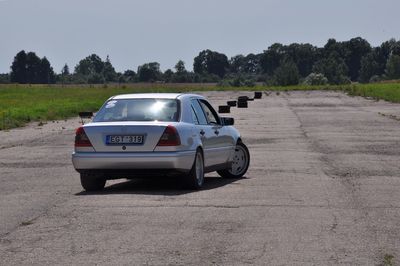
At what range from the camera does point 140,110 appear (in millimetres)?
13617

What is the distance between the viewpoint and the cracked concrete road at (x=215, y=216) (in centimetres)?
839

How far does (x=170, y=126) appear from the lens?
43.0 ft

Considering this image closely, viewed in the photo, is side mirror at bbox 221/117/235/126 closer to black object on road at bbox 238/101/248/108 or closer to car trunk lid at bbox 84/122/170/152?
car trunk lid at bbox 84/122/170/152

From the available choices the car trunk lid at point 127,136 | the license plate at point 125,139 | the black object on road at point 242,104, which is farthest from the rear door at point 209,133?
the black object on road at point 242,104

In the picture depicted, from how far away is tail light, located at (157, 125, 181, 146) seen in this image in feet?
42.6

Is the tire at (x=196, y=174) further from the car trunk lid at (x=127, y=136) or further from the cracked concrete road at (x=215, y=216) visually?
the car trunk lid at (x=127, y=136)

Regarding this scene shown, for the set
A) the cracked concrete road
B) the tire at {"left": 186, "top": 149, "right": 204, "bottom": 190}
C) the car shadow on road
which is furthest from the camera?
the tire at {"left": 186, "top": 149, "right": 204, "bottom": 190}

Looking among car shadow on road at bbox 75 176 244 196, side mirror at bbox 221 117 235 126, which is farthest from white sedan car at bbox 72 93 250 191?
side mirror at bbox 221 117 235 126

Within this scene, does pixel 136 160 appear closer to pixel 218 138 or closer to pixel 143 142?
pixel 143 142

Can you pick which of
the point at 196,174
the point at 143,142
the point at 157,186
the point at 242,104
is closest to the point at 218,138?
the point at 157,186

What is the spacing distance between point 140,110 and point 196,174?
1.20 metres

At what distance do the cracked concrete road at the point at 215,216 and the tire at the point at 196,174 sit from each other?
0.18m

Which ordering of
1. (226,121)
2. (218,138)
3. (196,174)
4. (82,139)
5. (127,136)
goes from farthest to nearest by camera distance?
(226,121) → (218,138) → (196,174) → (82,139) → (127,136)

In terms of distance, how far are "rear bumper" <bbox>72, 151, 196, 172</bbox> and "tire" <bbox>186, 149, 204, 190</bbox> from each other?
125 mm
